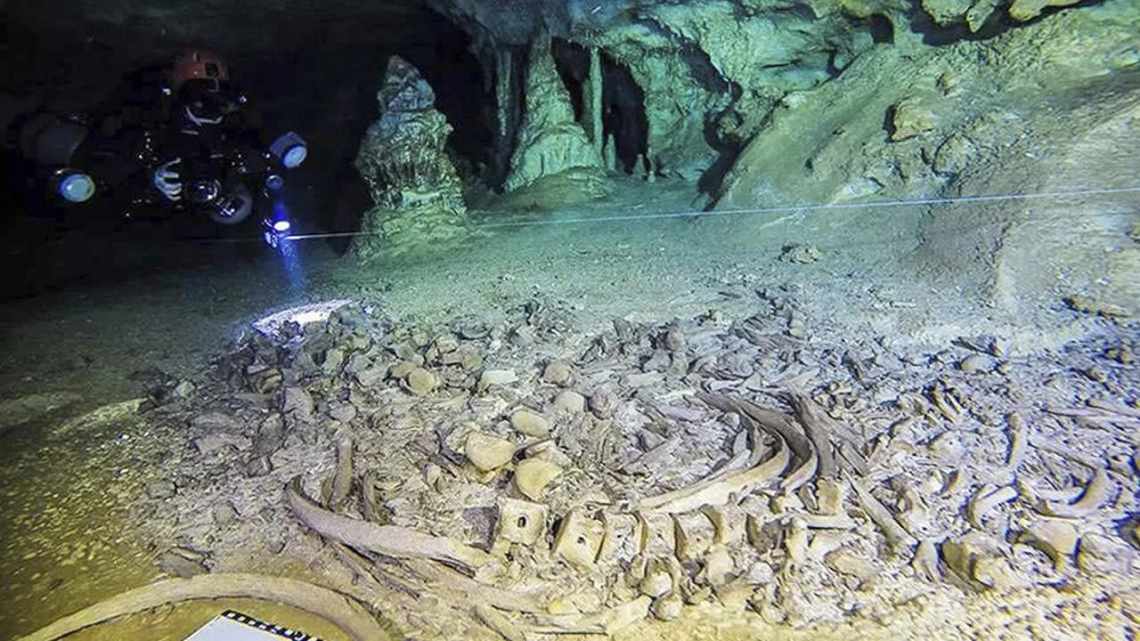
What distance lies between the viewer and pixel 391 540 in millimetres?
2275

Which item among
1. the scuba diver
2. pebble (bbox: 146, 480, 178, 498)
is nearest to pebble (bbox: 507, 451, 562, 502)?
pebble (bbox: 146, 480, 178, 498)

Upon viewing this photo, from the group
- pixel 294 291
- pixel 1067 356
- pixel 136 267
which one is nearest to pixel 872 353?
pixel 1067 356

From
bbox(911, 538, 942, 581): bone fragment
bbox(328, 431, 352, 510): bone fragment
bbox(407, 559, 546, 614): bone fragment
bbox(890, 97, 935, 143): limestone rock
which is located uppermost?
bbox(890, 97, 935, 143): limestone rock

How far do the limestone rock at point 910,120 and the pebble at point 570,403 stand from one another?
3875 mm

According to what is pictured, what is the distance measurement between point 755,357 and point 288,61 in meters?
10.8

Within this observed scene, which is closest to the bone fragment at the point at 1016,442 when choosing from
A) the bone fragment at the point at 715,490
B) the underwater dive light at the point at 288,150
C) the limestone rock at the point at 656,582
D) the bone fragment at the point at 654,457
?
the bone fragment at the point at 715,490

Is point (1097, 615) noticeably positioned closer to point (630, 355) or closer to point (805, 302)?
point (630, 355)

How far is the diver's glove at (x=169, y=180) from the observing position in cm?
553

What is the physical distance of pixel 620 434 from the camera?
2953 mm

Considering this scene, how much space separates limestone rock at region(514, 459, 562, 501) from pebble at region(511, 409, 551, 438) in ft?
1.00

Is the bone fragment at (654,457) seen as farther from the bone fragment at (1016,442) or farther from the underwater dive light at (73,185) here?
the underwater dive light at (73,185)

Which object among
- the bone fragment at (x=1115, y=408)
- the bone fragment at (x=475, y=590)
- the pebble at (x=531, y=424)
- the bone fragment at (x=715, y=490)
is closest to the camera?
the bone fragment at (x=475, y=590)

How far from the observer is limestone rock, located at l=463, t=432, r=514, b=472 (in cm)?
268

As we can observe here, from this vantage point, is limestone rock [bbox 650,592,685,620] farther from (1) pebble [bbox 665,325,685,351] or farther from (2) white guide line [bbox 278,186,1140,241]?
(2) white guide line [bbox 278,186,1140,241]
